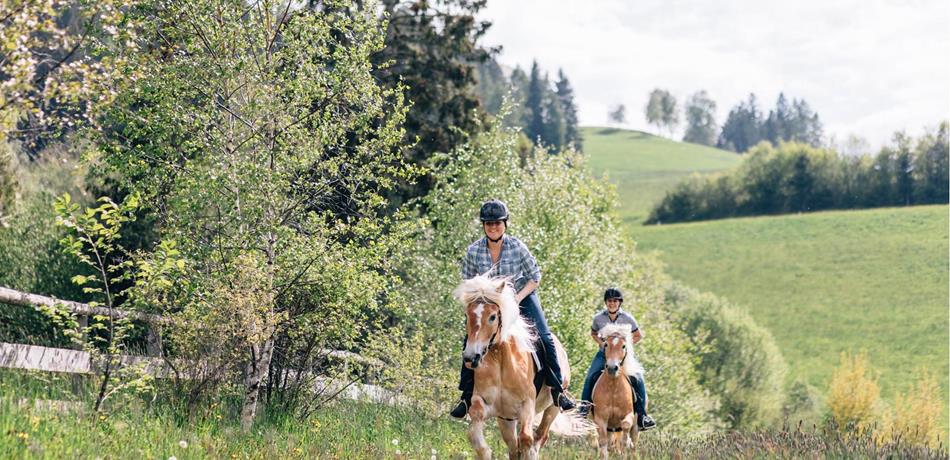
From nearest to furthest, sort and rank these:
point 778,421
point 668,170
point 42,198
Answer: point 42,198 < point 778,421 < point 668,170

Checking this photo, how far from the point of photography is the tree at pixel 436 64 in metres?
31.3

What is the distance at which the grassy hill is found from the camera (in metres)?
138

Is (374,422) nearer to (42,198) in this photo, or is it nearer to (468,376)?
(468,376)

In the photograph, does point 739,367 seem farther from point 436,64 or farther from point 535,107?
point 535,107

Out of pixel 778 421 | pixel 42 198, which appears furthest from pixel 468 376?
pixel 778 421

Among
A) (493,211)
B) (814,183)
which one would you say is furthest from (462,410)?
(814,183)

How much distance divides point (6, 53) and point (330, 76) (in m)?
6.02

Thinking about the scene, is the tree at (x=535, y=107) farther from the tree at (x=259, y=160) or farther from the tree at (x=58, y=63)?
the tree at (x=259, y=160)

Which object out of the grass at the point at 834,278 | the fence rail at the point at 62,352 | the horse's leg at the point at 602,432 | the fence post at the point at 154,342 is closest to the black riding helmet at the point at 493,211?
the fence rail at the point at 62,352

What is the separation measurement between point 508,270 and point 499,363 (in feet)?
3.54

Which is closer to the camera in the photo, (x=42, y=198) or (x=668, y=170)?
(x=42, y=198)

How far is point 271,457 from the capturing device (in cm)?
914

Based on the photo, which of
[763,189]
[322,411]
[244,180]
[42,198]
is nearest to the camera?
[244,180]

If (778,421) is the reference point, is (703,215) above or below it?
above
